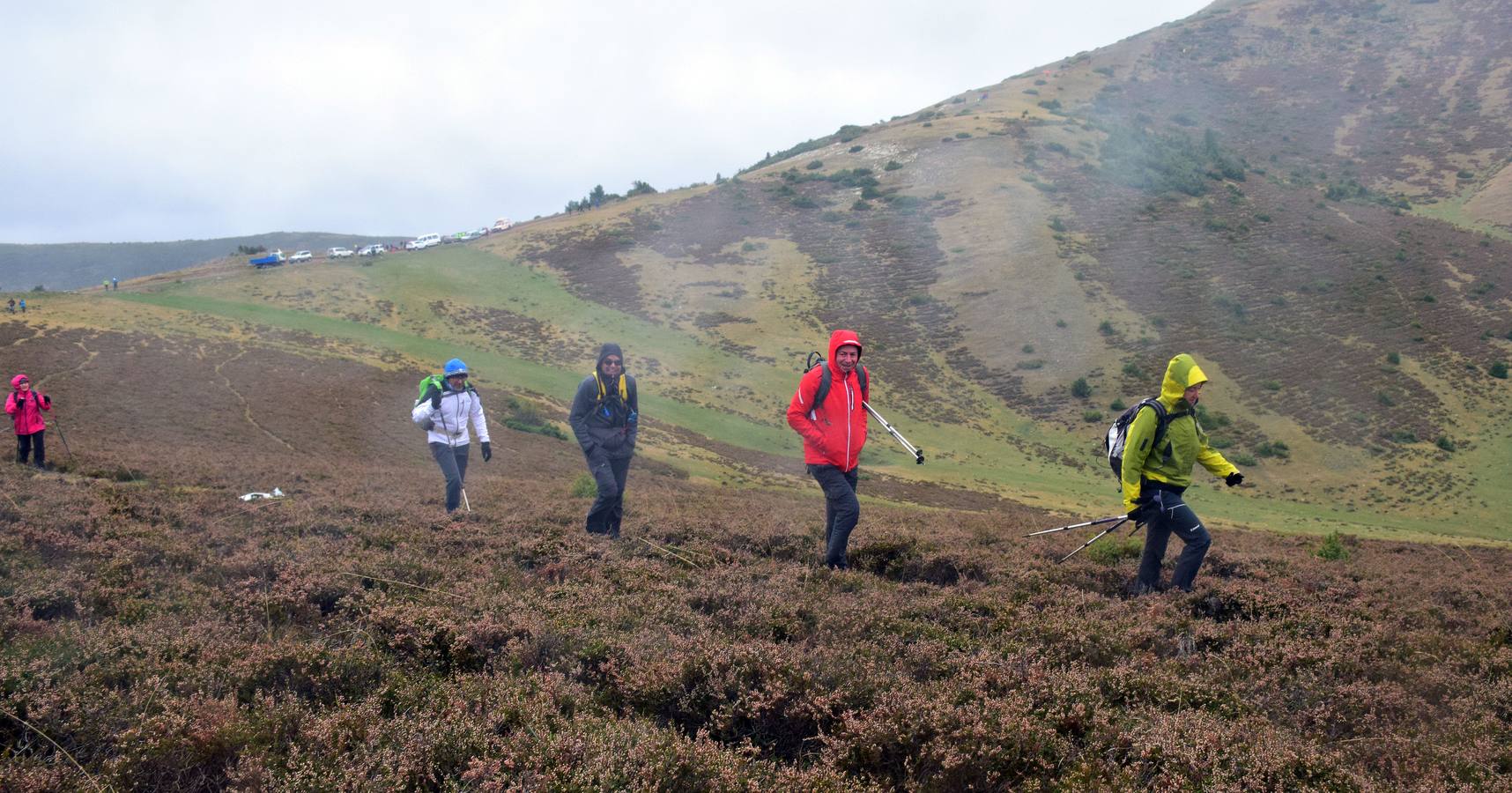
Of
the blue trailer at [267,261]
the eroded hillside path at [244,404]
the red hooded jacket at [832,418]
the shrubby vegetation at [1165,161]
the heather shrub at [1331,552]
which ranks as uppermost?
the shrubby vegetation at [1165,161]

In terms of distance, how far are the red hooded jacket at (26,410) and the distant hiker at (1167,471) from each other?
1559 centimetres

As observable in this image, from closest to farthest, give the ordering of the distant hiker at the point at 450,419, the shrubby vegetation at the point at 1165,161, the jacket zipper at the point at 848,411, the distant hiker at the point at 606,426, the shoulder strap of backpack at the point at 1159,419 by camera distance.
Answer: the shoulder strap of backpack at the point at 1159,419, the jacket zipper at the point at 848,411, the distant hiker at the point at 606,426, the distant hiker at the point at 450,419, the shrubby vegetation at the point at 1165,161

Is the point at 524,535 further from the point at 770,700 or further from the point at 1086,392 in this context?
the point at 1086,392

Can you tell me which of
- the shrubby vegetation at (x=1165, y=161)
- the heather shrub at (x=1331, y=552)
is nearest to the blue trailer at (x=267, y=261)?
the heather shrub at (x=1331, y=552)

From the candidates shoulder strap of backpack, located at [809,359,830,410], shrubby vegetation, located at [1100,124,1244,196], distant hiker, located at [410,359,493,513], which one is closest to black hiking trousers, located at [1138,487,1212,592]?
shoulder strap of backpack, located at [809,359,830,410]

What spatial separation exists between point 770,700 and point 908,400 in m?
35.1

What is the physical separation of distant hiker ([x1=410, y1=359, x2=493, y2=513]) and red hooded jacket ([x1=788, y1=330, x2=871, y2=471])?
4.37 m

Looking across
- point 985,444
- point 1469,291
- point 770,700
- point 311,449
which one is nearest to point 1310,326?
point 1469,291

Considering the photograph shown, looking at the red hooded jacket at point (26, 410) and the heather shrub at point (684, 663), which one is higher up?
the red hooded jacket at point (26, 410)

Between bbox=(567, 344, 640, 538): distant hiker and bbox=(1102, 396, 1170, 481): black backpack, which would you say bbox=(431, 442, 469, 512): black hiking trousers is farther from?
bbox=(1102, 396, 1170, 481): black backpack

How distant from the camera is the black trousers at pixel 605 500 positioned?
27.8 feet

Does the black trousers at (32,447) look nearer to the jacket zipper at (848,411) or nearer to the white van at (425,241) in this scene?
the jacket zipper at (848,411)

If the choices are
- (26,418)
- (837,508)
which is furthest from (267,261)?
(837,508)

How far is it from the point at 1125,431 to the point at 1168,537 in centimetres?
105
